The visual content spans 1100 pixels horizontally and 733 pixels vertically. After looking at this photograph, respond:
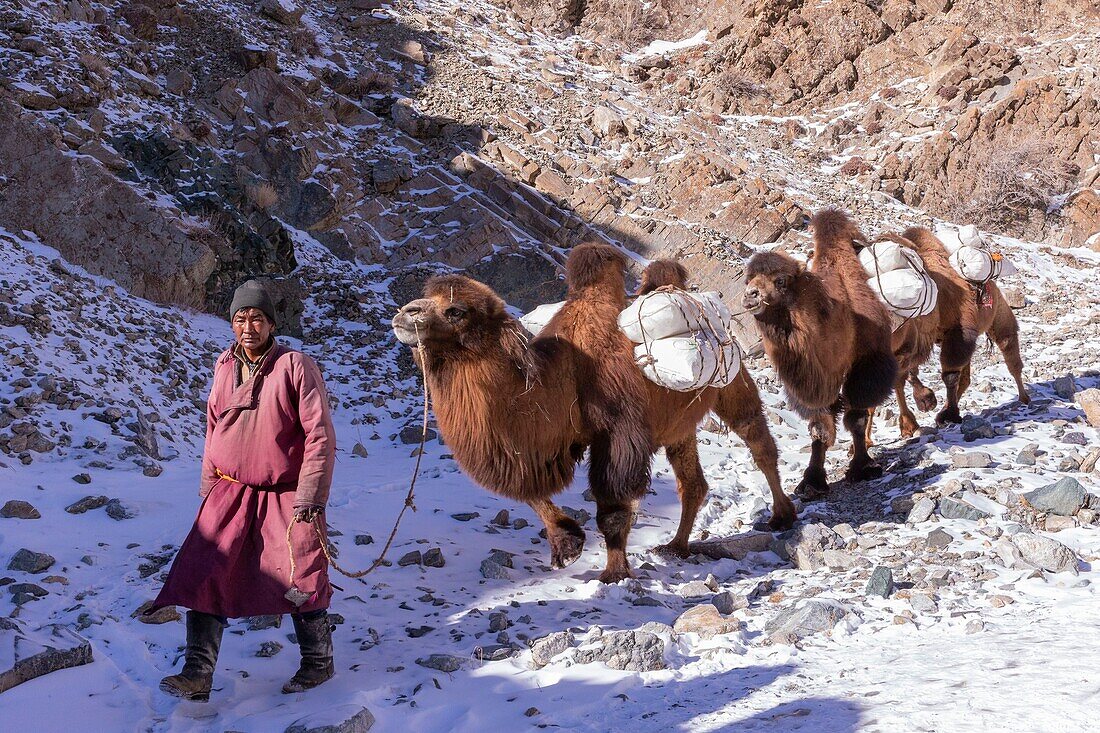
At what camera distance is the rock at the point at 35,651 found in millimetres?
3203

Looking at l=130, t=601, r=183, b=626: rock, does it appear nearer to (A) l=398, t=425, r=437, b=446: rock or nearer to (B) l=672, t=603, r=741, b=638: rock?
(B) l=672, t=603, r=741, b=638: rock

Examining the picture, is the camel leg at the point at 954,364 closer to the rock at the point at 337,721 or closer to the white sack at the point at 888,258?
the white sack at the point at 888,258

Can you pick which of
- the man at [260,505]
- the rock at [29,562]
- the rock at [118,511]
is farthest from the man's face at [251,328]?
the rock at [118,511]

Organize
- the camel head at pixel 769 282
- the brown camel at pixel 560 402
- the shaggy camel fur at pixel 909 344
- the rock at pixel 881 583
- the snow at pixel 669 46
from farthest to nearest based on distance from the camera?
the snow at pixel 669 46, the shaggy camel fur at pixel 909 344, the camel head at pixel 769 282, the brown camel at pixel 560 402, the rock at pixel 881 583

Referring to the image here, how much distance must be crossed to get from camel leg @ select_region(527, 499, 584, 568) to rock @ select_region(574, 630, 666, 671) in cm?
152

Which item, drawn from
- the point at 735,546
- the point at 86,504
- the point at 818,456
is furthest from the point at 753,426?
the point at 86,504

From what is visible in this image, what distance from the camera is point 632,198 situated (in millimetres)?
16453

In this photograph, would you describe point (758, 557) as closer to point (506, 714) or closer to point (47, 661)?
point (506, 714)

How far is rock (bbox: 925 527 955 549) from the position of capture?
189 inches

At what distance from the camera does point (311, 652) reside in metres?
3.51

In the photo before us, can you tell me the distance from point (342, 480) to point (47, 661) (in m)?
3.65

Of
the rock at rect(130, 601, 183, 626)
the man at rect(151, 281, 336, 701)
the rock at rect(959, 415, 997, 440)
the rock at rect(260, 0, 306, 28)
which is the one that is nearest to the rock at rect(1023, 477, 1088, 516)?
the rock at rect(959, 415, 997, 440)

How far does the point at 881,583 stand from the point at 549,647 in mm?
1734

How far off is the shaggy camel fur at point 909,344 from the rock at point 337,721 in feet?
19.3
